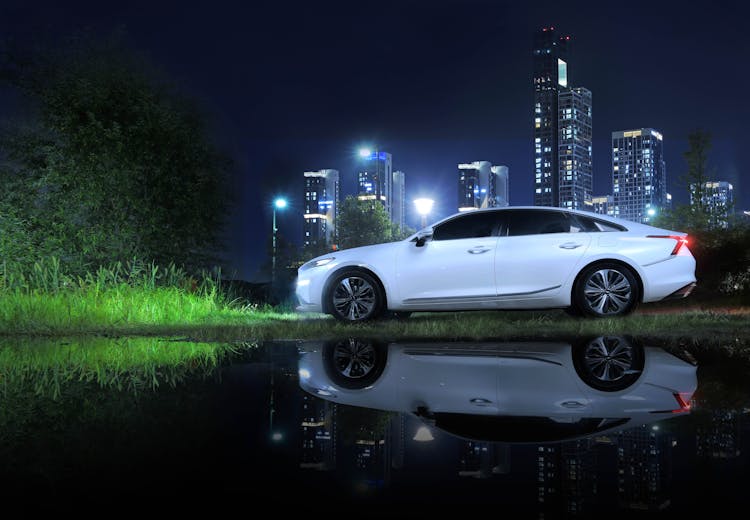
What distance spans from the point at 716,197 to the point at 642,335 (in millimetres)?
48268

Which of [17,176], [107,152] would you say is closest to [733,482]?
[107,152]

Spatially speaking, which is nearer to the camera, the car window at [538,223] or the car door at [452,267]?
the car door at [452,267]

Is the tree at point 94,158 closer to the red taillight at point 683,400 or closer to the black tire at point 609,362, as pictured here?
the black tire at point 609,362

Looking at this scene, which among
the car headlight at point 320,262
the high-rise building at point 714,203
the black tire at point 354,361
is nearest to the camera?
the black tire at point 354,361

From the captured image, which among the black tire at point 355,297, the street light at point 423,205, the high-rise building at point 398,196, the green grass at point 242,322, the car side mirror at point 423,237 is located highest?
the high-rise building at point 398,196

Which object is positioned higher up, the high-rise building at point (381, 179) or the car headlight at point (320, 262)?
the high-rise building at point (381, 179)

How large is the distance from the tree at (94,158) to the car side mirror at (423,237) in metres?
8.80

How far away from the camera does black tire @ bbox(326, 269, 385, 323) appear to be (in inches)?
440

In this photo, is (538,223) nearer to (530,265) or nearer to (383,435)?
(530,265)

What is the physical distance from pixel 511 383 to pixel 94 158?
13.8 metres

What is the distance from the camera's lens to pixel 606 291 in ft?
35.3

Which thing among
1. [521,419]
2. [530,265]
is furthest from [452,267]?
[521,419]

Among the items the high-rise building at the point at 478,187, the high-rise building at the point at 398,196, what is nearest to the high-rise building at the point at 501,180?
the high-rise building at the point at 478,187

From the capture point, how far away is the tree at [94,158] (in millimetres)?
17031
